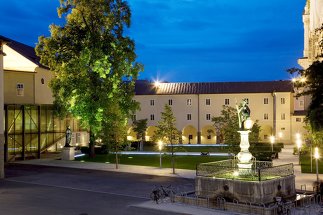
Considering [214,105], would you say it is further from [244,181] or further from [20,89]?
[244,181]

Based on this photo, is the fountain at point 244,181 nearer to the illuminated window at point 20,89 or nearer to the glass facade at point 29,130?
the glass facade at point 29,130

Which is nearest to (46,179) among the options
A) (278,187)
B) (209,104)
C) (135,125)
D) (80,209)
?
(80,209)

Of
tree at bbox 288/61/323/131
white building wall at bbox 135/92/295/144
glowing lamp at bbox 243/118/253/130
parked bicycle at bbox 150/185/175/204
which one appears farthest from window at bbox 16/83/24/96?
tree at bbox 288/61/323/131

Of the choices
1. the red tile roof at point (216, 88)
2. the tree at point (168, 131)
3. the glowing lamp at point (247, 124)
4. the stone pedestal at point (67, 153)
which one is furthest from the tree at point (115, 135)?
the red tile roof at point (216, 88)

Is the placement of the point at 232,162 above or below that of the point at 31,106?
below

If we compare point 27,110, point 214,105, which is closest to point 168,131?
point 27,110

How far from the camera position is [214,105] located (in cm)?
7431

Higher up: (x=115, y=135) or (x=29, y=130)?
(x=29, y=130)

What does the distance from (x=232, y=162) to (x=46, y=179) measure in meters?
13.9

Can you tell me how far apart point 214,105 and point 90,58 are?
1369 inches

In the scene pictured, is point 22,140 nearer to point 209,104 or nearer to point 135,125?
point 135,125

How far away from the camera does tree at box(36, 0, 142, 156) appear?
44.3 meters

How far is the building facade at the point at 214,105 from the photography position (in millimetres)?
71562

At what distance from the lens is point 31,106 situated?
48031 millimetres
